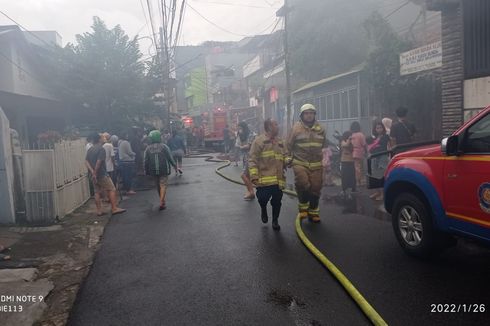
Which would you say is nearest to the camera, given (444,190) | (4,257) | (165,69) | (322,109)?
(444,190)

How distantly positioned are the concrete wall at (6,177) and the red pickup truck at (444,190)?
6397mm

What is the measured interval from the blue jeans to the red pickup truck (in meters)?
8.19

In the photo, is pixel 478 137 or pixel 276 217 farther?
pixel 276 217

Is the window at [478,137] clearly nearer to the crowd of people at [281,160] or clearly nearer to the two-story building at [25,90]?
the crowd of people at [281,160]

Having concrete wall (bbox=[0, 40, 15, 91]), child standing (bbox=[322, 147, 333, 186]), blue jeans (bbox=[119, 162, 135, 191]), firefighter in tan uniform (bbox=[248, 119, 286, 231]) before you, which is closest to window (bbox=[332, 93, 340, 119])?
child standing (bbox=[322, 147, 333, 186])

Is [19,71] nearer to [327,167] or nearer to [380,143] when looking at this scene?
[327,167]

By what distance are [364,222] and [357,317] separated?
11.8 ft

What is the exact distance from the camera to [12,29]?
14.5m

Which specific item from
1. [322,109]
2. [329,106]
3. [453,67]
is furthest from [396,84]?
[322,109]

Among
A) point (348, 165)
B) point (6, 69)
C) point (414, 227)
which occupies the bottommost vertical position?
point (414, 227)

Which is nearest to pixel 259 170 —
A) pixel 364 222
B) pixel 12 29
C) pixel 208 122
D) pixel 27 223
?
pixel 364 222
